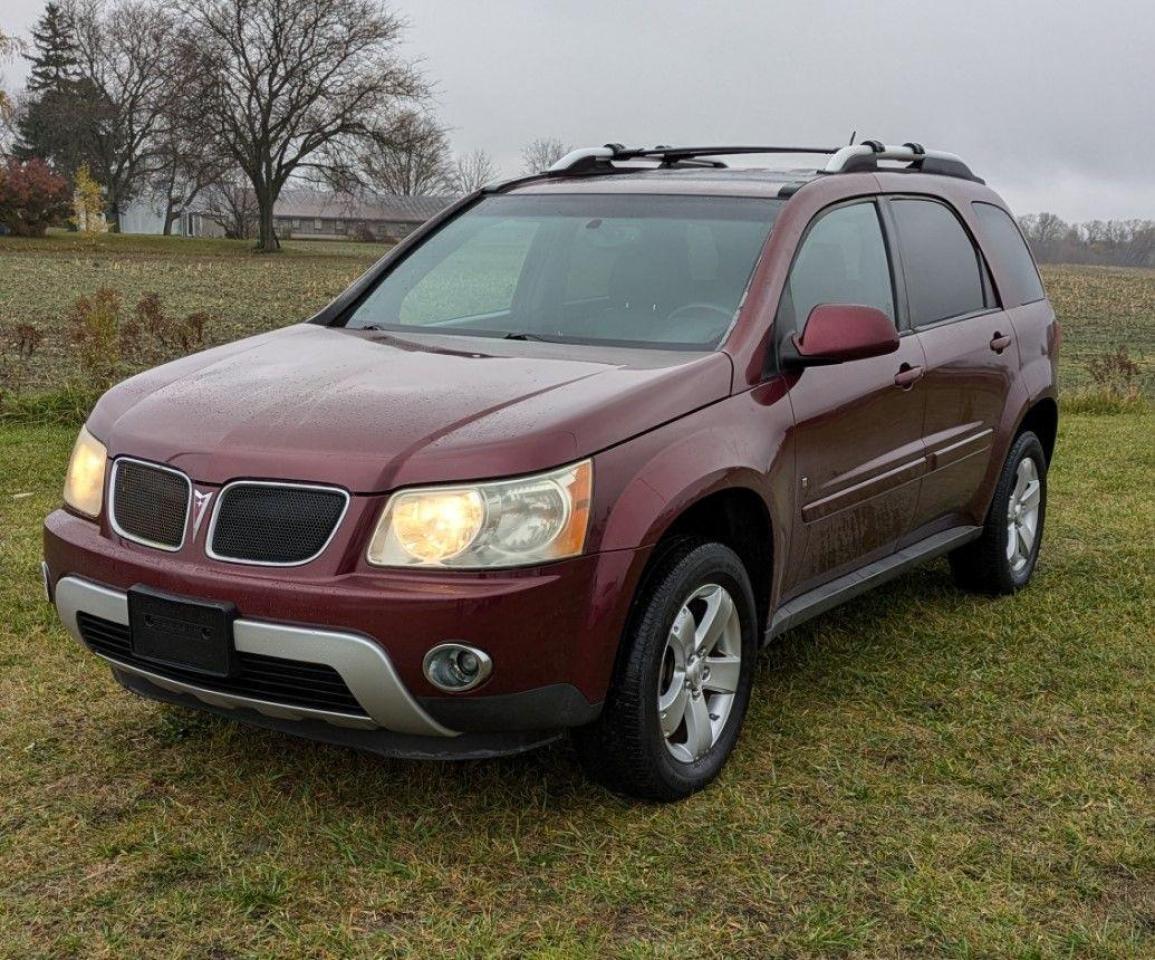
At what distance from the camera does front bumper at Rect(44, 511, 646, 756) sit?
3195 millimetres

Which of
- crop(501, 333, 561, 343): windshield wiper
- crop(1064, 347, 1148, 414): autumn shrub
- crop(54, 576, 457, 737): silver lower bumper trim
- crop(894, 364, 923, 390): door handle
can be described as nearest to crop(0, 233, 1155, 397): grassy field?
crop(1064, 347, 1148, 414): autumn shrub

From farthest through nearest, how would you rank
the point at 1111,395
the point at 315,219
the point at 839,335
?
1. the point at 315,219
2. the point at 1111,395
3. the point at 839,335

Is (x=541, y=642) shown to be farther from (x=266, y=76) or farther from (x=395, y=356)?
(x=266, y=76)

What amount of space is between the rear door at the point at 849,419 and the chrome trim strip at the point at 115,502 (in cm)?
176

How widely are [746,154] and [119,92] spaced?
8188 centimetres

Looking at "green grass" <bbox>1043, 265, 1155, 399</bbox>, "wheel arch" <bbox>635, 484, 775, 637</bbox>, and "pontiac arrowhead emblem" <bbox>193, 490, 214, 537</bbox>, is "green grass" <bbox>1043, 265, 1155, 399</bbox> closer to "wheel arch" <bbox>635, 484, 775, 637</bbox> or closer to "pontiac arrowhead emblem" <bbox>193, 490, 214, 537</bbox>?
"wheel arch" <bbox>635, 484, 775, 637</bbox>

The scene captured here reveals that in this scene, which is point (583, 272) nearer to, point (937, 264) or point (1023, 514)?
point (937, 264)

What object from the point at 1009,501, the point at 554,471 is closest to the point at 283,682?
the point at 554,471

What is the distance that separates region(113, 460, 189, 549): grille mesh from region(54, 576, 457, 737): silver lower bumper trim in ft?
0.60

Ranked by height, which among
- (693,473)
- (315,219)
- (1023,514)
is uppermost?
(315,219)

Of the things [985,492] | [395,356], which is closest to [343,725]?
[395,356]

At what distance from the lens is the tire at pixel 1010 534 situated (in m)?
5.70

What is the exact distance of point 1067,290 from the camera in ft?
148

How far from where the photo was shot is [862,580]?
15.3ft
